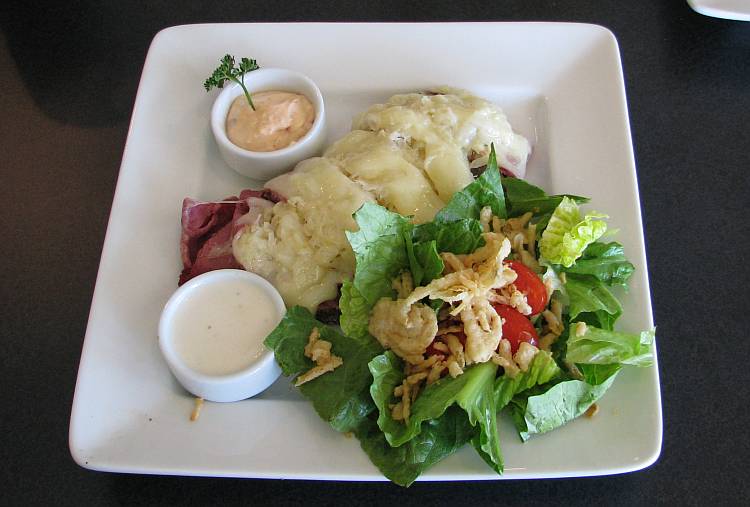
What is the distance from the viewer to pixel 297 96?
302 centimetres

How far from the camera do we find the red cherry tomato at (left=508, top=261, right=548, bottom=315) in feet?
7.55

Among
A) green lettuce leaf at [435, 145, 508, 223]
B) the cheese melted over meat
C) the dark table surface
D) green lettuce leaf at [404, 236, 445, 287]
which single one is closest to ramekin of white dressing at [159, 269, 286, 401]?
the cheese melted over meat

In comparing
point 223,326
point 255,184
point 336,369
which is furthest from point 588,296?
point 255,184

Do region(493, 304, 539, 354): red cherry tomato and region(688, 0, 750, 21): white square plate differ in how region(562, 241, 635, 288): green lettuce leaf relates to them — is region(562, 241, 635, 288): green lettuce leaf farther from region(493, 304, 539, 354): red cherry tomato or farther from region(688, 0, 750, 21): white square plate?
region(688, 0, 750, 21): white square plate

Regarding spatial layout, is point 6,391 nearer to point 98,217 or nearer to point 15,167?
point 98,217

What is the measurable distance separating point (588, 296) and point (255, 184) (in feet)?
4.95

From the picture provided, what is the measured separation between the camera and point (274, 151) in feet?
9.37

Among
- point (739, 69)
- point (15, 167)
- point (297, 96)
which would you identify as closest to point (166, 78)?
point (297, 96)

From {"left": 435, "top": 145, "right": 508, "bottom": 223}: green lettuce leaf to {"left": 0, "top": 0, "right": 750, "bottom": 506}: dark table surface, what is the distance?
85 cm

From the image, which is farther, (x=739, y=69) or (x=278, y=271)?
(x=739, y=69)

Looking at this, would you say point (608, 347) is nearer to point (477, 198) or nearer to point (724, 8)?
point (477, 198)

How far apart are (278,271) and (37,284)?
109 cm

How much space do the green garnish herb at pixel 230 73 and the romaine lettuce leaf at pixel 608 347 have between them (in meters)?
1.69

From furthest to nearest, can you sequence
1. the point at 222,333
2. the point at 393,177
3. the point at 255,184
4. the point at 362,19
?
the point at 362,19
the point at 255,184
the point at 393,177
the point at 222,333
